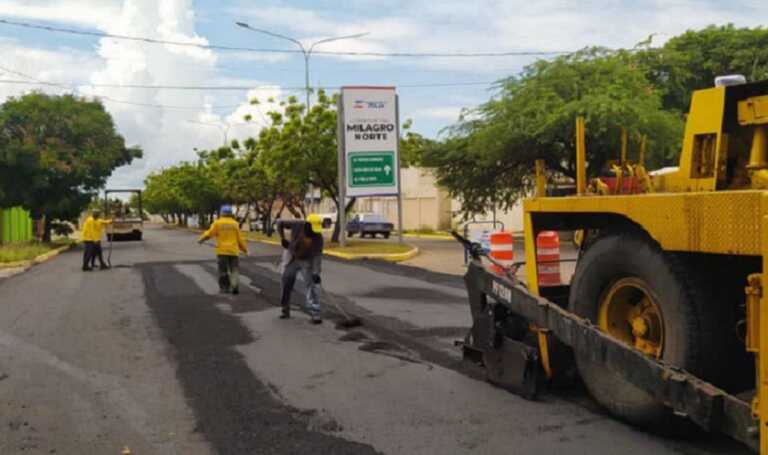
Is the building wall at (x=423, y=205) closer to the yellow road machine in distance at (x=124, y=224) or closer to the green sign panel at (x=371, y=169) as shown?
the yellow road machine in distance at (x=124, y=224)

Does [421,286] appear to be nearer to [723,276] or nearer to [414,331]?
[414,331]

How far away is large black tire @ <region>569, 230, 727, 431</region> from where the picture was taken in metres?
4.11

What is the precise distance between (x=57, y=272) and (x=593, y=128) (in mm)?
16371

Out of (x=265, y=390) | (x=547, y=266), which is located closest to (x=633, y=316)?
(x=547, y=266)

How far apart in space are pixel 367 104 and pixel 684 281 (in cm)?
2403

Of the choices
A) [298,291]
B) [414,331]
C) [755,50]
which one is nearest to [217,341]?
[414,331]

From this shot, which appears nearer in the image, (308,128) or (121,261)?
(121,261)

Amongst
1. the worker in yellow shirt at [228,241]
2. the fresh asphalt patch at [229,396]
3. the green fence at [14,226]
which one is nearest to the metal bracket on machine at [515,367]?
the fresh asphalt patch at [229,396]

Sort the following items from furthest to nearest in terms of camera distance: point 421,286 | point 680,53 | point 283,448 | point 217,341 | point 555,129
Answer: point 680,53, point 555,129, point 421,286, point 217,341, point 283,448

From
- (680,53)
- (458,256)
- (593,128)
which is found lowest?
(458,256)

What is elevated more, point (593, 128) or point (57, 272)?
point (593, 128)

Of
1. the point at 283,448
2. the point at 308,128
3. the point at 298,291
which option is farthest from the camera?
the point at 308,128

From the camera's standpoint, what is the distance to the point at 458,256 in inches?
971

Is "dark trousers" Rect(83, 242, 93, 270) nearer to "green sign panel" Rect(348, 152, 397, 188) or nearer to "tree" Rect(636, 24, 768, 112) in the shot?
"green sign panel" Rect(348, 152, 397, 188)
